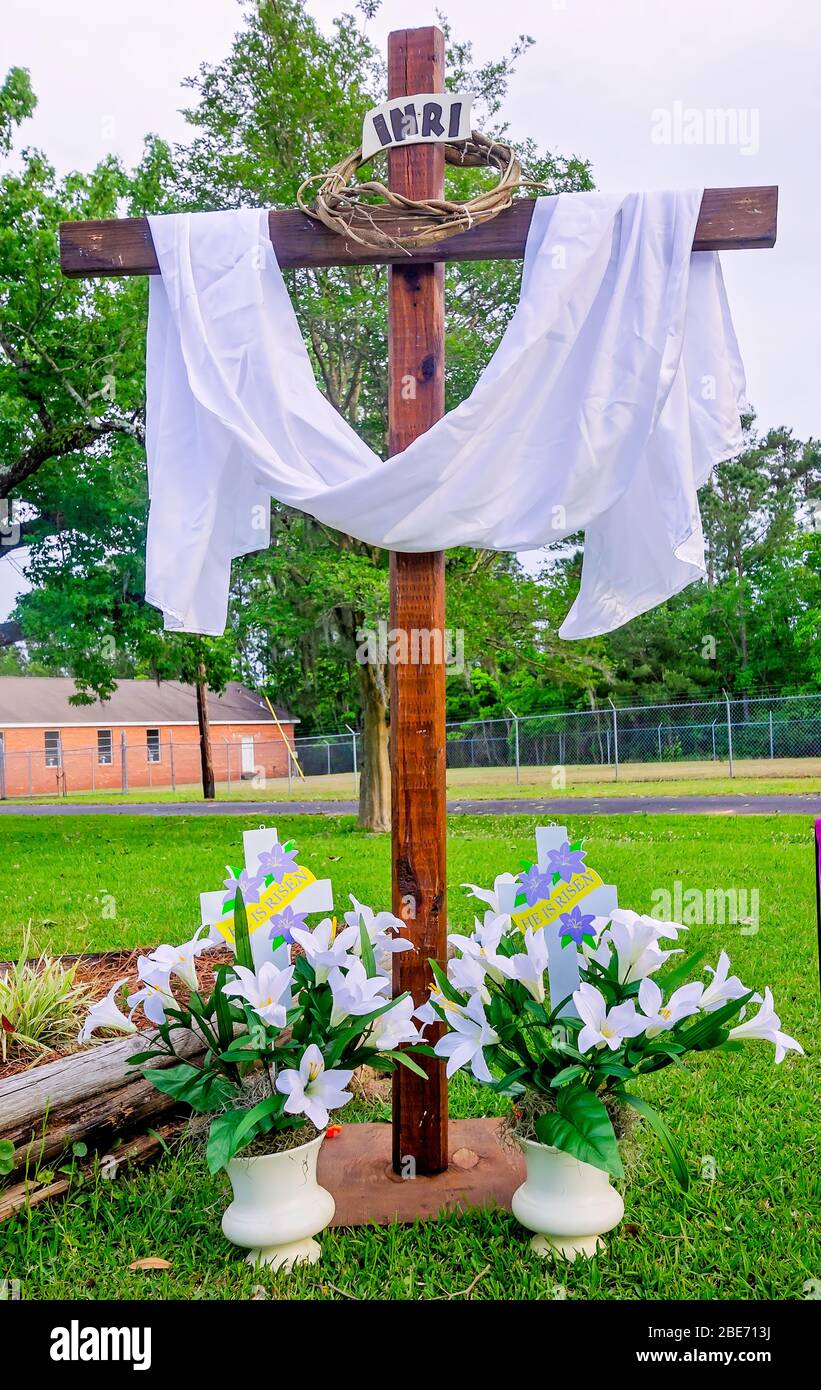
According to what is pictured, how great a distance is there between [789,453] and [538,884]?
A: 34696 millimetres

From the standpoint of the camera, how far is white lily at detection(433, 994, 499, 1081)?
234cm

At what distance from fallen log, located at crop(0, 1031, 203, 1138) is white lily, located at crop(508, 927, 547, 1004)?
3.20ft

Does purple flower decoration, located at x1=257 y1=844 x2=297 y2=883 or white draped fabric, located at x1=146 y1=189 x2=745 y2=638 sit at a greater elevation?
white draped fabric, located at x1=146 y1=189 x2=745 y2=638

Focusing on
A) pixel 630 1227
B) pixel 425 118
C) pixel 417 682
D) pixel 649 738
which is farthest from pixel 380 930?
pixel 649 738

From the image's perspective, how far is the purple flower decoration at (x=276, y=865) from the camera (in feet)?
8.70

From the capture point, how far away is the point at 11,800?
2588 cm

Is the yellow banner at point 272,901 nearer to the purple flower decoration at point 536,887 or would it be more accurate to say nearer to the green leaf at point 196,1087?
the green leaf at point 196,1087

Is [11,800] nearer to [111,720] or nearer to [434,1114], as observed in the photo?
[111,720]

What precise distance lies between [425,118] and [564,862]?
2105 millimetres

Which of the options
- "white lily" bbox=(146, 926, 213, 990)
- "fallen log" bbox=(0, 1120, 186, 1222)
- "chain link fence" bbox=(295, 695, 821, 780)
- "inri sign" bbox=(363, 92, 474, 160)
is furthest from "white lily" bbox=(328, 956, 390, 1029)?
"chain link fence" bbox=(295, 695, 821, 780)

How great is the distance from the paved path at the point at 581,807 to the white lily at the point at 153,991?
1088 cm

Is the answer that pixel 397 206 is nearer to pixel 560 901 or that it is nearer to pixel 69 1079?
pixel 560 901

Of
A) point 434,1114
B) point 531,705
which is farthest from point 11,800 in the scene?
point 434,1114

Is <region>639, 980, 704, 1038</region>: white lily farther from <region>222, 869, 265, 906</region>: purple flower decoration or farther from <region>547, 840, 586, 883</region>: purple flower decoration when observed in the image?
<region>222, 869, 265, 906</region>: purple flower decoration
